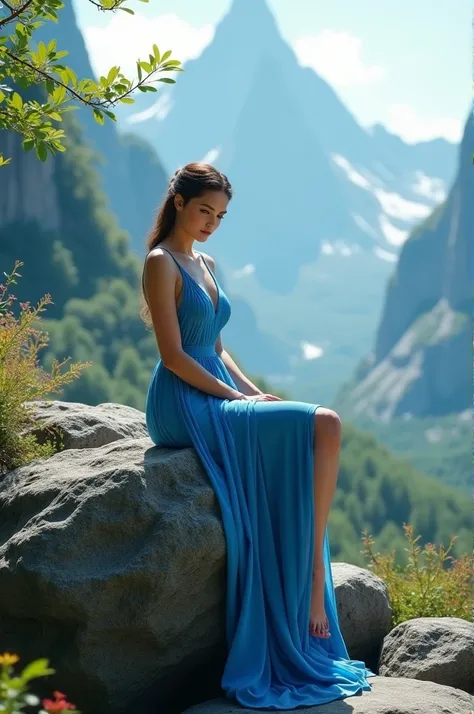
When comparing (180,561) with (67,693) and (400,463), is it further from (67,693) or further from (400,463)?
(400,463)

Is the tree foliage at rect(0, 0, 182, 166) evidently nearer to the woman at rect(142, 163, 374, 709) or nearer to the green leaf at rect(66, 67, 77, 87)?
the green leaf at rect(66, 67, 77, 87)

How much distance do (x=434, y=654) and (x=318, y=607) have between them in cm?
87

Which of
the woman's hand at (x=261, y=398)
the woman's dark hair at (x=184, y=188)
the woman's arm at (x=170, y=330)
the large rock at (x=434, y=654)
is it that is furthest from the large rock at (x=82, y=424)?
the large rock at (x=434, y=654)

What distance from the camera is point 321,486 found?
4.89 meters

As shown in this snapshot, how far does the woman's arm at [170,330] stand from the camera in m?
5.11

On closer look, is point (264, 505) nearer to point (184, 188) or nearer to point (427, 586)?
point (184, 188)

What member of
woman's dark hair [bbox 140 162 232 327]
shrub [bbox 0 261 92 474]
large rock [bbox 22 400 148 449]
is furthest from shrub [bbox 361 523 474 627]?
woman's dark hair [bbox 140 162 232 327]

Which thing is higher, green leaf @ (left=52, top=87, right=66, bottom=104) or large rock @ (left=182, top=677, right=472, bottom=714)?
green leaf @ (left=52, top=87, right=66, bottom=104)

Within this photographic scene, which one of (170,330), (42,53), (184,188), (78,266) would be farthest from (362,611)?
(78,266)

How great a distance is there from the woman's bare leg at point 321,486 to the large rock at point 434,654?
658 mm

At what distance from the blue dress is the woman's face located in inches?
37.6

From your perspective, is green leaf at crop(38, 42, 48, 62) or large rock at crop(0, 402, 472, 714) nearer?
large rock at crop(0, 402, 472, 714)

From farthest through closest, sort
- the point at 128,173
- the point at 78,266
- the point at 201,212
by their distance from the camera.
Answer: the point at 128,173, the point at 78,266, the point at 201,212

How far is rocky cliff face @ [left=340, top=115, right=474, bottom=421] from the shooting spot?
13200 cm
